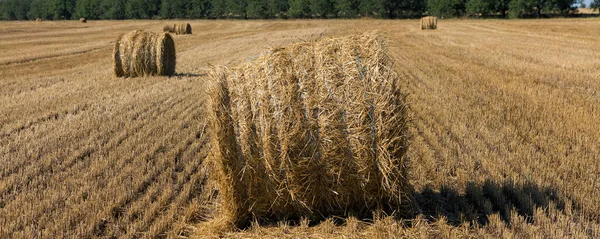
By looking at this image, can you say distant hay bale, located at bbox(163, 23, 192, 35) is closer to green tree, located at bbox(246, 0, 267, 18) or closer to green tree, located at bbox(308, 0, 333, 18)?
green tree, located at bbox(308, 0, 333, 18)

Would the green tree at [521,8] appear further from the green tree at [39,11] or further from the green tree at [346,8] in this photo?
the green tree at [39,11]

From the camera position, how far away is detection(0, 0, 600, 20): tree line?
5884 cm

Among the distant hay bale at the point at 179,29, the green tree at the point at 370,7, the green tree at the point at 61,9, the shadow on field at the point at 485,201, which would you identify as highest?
the green tree at the point at 61,9

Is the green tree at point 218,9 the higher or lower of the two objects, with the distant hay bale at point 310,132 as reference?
higher

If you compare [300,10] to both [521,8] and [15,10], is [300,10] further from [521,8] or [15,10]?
[15,10]

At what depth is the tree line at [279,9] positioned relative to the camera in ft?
193

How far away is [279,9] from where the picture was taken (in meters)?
76.9

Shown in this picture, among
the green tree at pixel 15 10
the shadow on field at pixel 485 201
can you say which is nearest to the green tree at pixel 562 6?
the shadow on field at pixel 485 201

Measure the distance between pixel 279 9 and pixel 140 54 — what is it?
6596 centimetres

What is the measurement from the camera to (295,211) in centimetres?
447

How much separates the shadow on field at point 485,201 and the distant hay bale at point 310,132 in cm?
46

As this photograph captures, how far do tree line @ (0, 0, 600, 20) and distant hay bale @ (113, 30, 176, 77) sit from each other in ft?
178

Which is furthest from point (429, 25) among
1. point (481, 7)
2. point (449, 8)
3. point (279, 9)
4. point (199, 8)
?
point (199, 8)

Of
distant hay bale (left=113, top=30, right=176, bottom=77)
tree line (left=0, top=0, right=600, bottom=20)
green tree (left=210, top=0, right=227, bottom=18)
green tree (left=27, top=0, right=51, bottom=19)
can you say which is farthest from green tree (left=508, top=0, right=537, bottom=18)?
green tree (left=27, top=0, right=51, bottom=19)
